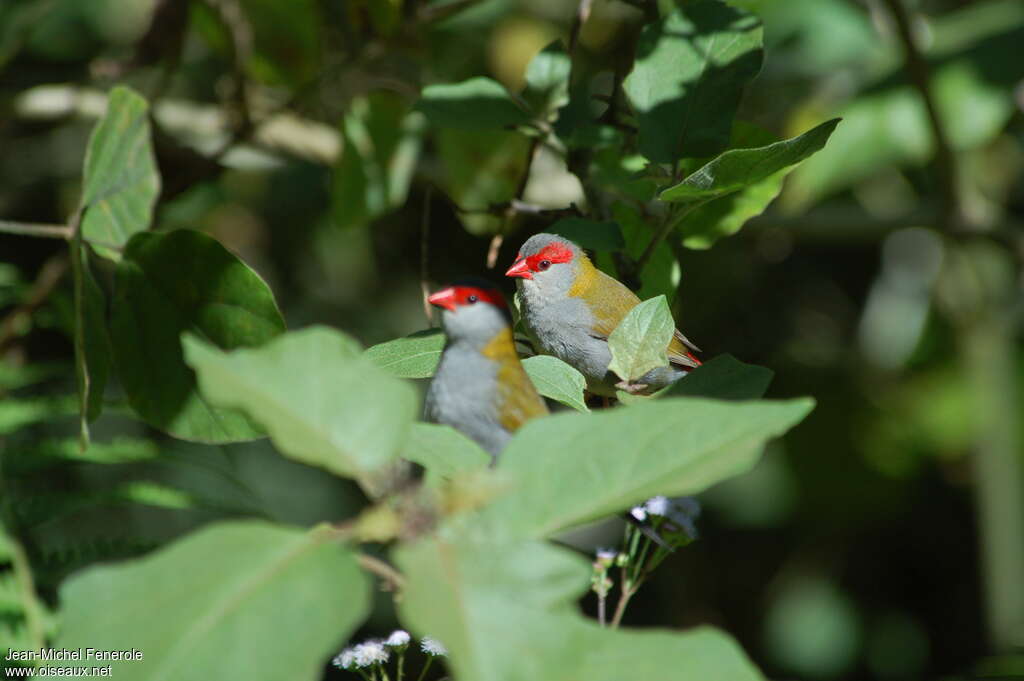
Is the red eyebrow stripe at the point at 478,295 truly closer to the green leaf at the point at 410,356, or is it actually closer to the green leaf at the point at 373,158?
the green leaf at the point at 410,356

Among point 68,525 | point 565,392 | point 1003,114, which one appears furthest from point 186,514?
point 565,392

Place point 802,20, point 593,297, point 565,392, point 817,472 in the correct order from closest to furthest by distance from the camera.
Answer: point 565,392 < point 593,297 < point 802,20 < point 817,472

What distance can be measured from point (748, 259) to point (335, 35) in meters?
1.89

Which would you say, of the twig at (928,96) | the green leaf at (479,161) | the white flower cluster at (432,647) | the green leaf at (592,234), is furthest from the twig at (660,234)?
the twig at (928,96)

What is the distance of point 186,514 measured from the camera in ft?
14.1

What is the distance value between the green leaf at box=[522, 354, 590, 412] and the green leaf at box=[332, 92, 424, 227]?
4.40 ft

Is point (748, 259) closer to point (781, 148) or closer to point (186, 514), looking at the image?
point (186, 514)

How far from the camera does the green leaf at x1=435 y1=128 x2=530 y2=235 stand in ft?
8.02

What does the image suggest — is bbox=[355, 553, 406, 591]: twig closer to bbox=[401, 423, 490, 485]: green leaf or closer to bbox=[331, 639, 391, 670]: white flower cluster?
bbox=[401, 423, 490, 485]: green leaf

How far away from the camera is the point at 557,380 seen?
A: 115 centimetres

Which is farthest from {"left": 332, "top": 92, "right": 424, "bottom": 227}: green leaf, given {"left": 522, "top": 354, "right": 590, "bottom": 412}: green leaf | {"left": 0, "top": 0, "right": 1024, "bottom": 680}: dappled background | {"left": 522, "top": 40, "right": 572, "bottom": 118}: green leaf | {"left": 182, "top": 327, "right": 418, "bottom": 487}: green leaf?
{"left": 182, "top": 327, "right": 418, "bottom": 487}: green leaf

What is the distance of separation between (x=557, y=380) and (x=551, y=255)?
0.45m

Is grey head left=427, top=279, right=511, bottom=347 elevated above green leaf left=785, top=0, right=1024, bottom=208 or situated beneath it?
elevated above

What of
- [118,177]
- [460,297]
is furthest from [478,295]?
[118,177]
